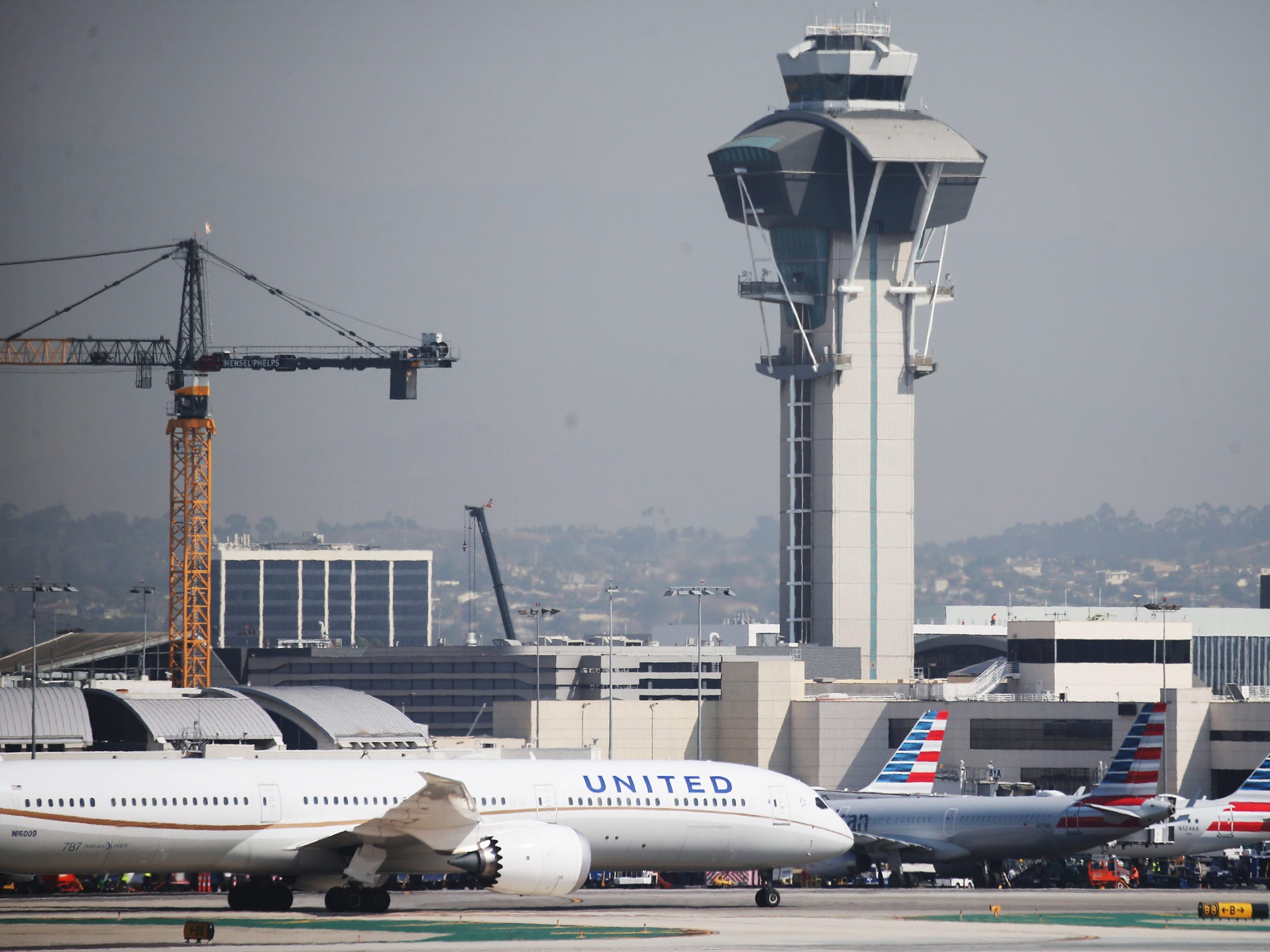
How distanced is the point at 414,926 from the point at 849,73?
478 ft

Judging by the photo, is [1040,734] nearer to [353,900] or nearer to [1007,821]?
[1007,821]

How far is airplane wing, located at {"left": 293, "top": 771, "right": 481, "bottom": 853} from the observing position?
177ft

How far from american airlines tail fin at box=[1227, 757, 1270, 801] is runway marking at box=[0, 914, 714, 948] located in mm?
40463

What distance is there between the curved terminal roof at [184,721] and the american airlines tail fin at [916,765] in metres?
31.8

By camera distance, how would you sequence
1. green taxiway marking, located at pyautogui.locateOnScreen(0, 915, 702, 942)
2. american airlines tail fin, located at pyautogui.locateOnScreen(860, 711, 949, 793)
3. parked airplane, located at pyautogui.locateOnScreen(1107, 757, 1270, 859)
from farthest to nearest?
Answer: american airlines tail fin, located at pyautogui.locateOnScreen(860, 711, 949, 793) < parked airplane, located at pyautogui.locateOnScreen(1107, 757, 1270, 859) < green taxiway marking, located at pyautogui.locateOnScreen(0, 915, 702, 942)

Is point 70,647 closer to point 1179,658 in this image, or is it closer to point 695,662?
point 695,662

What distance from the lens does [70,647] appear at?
15612 cm

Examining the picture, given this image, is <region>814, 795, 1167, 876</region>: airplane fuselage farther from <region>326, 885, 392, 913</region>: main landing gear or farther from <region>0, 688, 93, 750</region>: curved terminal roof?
<region>0, 688, 93, 750</region>: curved terminal roof

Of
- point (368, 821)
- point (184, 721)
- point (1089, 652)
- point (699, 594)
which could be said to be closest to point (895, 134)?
point (1089, 652)

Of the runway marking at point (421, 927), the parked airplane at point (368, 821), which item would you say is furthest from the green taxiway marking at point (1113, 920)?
the runway marking at point (421, 927)

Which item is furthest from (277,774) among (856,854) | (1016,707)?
(1016,707)

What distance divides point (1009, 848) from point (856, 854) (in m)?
6.88

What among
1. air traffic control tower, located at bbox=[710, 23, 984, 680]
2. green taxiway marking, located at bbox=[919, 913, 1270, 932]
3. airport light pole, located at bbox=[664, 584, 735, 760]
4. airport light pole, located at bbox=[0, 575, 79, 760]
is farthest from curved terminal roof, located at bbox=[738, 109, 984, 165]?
green taxiway marking, located at bbox=[919, 913, 1270, 932]

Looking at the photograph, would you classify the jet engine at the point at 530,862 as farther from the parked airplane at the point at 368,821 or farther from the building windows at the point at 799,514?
the building windows at the point at 799,514
